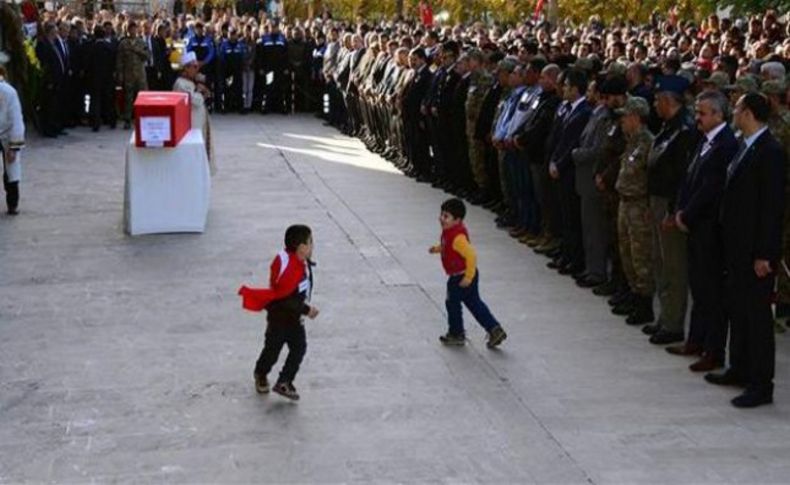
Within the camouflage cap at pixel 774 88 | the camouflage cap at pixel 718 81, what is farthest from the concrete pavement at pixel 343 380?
the camouflage cap at pixel 718 81

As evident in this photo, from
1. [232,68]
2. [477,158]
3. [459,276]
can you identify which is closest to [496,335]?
[459,276]

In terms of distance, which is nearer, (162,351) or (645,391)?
(645,391)

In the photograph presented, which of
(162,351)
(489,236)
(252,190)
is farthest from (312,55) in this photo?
(162,351)

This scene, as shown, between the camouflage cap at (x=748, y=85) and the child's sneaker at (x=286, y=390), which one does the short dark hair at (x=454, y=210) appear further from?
the camouflage cap at (x=748, y=85)

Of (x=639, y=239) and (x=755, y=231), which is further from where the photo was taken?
(x=639, y=239)

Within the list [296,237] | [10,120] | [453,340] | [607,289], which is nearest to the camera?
[296,237]

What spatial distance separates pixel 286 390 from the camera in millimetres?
9352

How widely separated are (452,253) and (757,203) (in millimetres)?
2344

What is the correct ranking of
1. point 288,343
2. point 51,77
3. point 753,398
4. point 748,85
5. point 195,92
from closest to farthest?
point 753,398, point 288,343, point 748,85, point 195,92, point 51,77

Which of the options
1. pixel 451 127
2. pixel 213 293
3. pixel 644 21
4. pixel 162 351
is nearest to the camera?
pixel 162 351

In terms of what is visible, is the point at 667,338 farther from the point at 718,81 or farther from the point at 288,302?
the point at 288,302

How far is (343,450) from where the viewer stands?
331 inches

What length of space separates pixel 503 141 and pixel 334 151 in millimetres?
8928

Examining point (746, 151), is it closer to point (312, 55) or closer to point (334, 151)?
point (334, 151)
